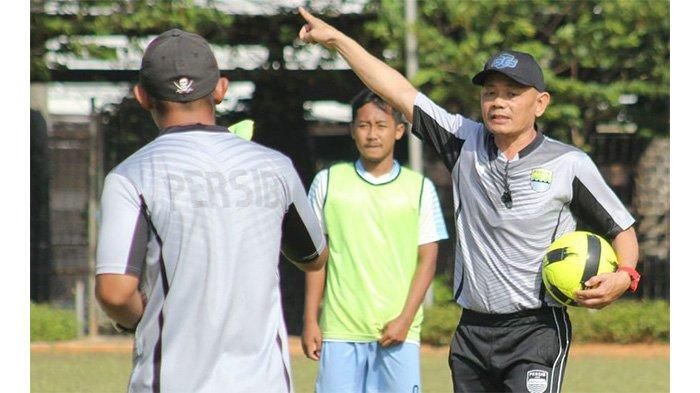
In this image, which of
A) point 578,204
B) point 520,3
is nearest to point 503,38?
point 520,3

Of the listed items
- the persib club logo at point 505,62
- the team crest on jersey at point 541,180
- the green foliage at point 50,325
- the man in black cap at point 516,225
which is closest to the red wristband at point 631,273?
the man in black cap at point 516,225

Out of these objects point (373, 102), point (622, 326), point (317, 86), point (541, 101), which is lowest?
point (622, 326)

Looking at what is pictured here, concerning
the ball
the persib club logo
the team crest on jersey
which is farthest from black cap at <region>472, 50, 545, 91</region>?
the ball

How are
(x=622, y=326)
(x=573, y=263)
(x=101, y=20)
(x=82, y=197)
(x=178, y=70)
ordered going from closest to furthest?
(x=178, y=70) < (x=573, y=263) < (x=622, y=326) < (x=101, y=20) < (x=82, y=197)

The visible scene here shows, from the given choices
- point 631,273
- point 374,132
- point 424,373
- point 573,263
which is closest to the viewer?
point 573,263

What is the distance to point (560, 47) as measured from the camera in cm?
1650

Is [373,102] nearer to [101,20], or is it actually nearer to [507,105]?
[507,105]

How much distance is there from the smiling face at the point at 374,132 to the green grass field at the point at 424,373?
3943 mm

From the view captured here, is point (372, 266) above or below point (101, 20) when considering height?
below

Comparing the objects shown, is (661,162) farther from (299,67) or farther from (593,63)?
(299,67)

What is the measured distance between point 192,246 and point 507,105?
2346 mm

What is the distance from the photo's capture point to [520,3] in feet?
53.7

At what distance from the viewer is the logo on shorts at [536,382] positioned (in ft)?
19.4

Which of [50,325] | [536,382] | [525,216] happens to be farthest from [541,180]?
[50,325]
